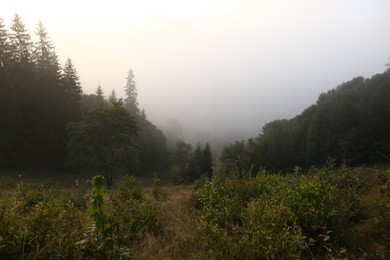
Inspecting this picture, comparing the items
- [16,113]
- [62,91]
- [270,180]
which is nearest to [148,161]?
[62,91]

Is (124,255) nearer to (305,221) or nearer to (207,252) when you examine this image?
(207,252)

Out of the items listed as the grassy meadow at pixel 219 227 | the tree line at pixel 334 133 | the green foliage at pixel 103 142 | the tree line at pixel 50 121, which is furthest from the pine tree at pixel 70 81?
the grassy meadow at pixel 219 227

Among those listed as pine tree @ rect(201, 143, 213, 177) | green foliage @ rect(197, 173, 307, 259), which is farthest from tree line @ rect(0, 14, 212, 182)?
green foliage @ rect(197, 173, 307, 259)

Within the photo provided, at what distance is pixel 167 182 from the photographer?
Result: 182 ft

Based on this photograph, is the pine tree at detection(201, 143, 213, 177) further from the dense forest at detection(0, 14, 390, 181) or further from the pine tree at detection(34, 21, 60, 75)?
the pine tree at detection(34, 21, 60, 75)

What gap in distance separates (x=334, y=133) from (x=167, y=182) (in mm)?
34121

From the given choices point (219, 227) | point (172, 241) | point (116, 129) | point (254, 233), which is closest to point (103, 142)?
point (116, 129)

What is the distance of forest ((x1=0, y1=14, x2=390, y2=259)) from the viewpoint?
4484mm

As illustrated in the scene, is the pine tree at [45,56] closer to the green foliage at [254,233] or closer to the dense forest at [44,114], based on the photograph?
the dense forest at [44,114]

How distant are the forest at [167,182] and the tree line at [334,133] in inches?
10.0

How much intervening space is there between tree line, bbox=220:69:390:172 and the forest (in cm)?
25

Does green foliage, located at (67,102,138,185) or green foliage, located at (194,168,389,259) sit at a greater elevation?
green foliage, located at (67,102,138,185)

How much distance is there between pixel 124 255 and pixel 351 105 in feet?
206

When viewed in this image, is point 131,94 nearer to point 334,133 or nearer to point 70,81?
point 70,81
